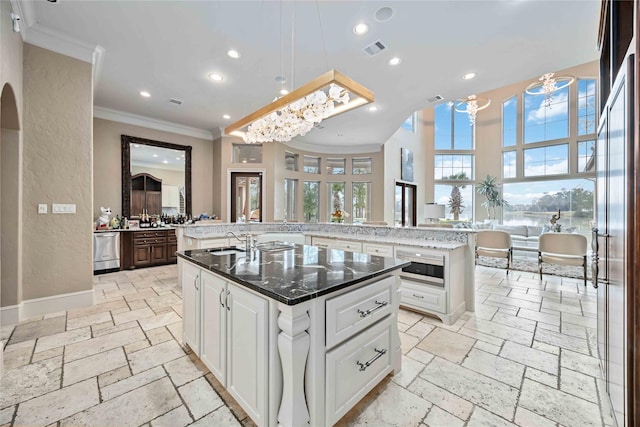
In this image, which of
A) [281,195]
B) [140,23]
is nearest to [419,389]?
[140,23]

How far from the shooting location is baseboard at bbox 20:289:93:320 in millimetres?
2920

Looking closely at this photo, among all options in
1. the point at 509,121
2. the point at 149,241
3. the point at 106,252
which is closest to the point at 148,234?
the point at 149,241

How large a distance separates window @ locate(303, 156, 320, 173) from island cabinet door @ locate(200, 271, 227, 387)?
6260mm

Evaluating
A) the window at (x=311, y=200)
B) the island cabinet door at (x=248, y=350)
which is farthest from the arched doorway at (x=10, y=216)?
the window at (x=311, y=200)

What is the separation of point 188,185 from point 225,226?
2708 mm

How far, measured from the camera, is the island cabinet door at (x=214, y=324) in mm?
1590

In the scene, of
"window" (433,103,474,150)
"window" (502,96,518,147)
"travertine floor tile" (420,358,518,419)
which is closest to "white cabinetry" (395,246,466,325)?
"travertine floor tile" (420,358,518,419)

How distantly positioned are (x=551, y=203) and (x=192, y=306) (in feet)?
38.9

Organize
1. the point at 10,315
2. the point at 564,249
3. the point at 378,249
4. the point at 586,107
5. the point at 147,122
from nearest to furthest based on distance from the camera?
the point at 10,315
the point at 378,249
the point at 564,249
the point at 147,122
the point at 586,107

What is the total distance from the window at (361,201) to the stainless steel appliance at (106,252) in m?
6.06

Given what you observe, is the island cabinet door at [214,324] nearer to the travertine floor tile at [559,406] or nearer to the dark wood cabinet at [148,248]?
the travertine floor tile at [559,406]

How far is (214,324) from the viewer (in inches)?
66.2

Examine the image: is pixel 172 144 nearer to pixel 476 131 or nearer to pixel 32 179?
pixel 32 179

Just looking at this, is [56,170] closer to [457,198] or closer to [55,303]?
[55,303]
